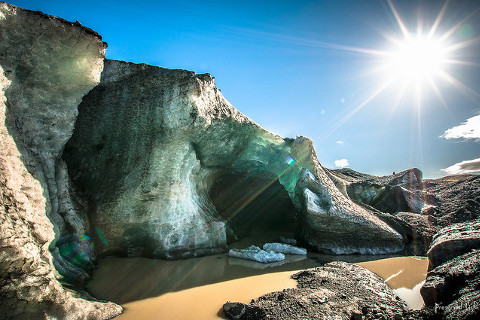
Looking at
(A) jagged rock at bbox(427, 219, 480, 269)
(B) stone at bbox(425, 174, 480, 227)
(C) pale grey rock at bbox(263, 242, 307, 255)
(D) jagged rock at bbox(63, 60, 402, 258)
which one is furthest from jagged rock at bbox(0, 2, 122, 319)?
(B) stone at bbox(425, 174, 480, 227)

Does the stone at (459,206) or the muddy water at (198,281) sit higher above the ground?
the stone at (459,206)

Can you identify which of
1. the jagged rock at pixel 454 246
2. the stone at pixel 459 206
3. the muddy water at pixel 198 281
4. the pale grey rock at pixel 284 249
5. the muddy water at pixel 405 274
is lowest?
the muddy water at pixel 198 281

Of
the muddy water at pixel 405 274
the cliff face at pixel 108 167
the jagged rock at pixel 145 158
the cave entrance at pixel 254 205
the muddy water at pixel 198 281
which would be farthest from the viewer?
the cave entrance at pixel 254 205

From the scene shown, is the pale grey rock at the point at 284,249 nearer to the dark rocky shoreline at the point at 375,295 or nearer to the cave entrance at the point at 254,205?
the dark rocky shoreline at the point at 375,295

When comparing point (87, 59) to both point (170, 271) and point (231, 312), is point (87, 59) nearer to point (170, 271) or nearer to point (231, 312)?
point (170, 271)

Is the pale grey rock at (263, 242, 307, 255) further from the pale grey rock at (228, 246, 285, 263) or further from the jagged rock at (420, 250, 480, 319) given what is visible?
the jagged rock at (420, 250, 480, 319)

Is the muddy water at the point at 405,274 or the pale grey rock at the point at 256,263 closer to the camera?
the muddy water at the point at 405,274

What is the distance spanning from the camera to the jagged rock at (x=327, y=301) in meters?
3.46

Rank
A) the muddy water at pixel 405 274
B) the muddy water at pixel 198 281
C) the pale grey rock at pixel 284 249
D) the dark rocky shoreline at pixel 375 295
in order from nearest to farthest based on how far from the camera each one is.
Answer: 1. the dark rocky shoreline at pixel 375 295
2. the muddy water at pixel 198 281
3. the muddy water at pixel 405 274
4. the pale grey rock at pixel 284 249

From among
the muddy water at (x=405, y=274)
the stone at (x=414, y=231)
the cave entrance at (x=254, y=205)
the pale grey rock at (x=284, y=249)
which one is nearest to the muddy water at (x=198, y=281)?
the muddy water at (x=405, y=274)

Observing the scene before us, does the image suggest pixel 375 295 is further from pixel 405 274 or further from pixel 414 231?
pixel 414 231

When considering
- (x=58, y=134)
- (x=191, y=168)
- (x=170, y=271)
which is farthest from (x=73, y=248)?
(x=191, y=168)

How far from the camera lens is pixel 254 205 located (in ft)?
44.3

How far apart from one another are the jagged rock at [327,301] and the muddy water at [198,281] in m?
0.38
